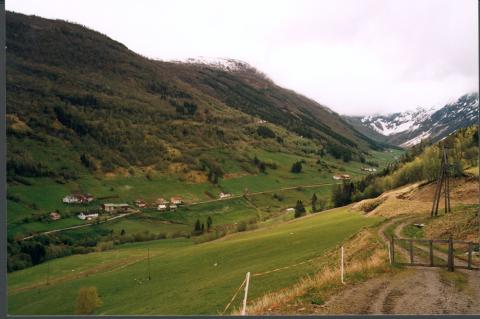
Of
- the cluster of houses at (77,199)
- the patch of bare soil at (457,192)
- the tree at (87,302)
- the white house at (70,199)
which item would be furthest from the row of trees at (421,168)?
the white house at (70,199)

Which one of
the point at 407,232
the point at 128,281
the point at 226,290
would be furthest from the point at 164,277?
the point at 407,232

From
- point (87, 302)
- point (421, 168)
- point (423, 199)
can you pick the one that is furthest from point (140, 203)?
point (423, 199)

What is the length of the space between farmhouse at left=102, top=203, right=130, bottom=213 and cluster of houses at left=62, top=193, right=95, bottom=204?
888 cm

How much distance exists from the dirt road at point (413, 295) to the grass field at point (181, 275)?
12856 mm

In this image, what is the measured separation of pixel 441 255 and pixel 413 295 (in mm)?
11121

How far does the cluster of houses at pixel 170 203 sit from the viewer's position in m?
173

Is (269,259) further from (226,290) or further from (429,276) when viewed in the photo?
(429,276)

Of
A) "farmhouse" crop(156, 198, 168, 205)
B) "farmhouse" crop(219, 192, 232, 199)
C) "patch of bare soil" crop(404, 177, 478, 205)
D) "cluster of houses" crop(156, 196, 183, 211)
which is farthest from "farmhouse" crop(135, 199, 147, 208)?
"patch of bare soil" crop(404, 177, 478, 205)

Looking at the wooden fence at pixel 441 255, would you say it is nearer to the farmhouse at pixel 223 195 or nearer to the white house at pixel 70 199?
the white house at pixel 70 199

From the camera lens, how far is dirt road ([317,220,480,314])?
55.5 feet

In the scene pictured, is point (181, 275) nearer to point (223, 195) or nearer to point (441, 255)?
point (441, 255)

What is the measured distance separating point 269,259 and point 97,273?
174ft

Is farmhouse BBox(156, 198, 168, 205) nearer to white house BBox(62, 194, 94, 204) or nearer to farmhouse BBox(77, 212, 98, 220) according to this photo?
white house BBox(62, 194, 94, 204)

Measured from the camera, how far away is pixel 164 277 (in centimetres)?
7044
